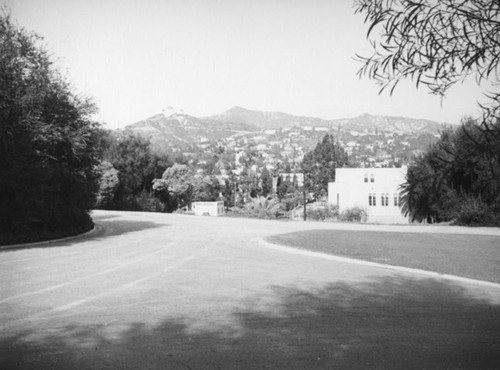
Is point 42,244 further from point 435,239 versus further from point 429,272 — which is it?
point 435,239

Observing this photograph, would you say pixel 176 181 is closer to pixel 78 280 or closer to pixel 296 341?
pixel 78 280

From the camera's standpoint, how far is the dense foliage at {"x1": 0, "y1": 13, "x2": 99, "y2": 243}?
54.0ft

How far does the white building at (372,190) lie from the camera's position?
167 feet

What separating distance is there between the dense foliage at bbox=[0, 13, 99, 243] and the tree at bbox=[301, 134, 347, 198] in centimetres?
5808

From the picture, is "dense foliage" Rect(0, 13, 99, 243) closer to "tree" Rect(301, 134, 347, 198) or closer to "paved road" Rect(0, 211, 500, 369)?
"paved road" Rect(0, 211, 500, 369)

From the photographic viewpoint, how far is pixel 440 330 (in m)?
6.11

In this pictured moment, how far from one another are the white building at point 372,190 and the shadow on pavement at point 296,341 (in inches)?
1757

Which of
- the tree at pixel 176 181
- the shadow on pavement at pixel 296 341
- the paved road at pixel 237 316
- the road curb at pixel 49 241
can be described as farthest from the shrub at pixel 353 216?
the tree at pixel 176 181

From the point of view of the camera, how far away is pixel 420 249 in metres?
15.3

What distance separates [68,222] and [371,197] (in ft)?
133

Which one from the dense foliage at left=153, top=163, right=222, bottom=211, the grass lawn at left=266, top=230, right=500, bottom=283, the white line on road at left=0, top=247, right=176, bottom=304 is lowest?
the white line on road at left=0, top=247, right=176, bottom=304

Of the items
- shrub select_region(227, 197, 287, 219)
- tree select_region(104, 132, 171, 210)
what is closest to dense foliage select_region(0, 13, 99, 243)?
shrub select_region(227, 197, 287, 219)

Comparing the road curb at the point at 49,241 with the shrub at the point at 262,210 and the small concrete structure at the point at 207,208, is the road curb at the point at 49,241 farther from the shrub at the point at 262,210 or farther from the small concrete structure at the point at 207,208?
the small concrete structure at the point at 207,208

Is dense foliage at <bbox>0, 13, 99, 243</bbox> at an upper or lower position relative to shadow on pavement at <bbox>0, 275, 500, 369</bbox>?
upper
